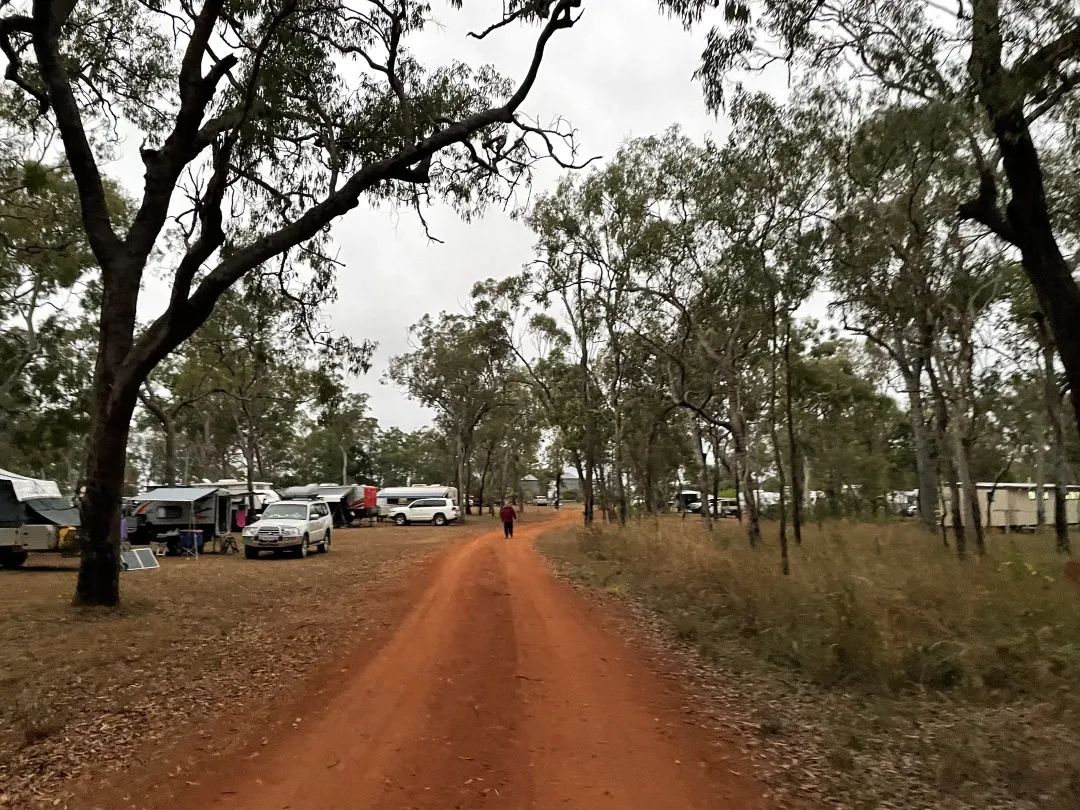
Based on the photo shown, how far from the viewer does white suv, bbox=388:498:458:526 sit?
46.8 meters

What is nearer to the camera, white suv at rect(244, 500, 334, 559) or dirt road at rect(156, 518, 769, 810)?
dirt road at rect(156, 518, 769, 810)

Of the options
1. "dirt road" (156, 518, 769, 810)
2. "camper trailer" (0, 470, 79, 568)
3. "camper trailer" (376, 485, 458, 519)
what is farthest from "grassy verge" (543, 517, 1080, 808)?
"camper trailer" (376, 485, 458, 519)

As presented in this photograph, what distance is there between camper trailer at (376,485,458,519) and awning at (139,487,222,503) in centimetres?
2492

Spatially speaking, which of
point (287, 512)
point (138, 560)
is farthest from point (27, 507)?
point (287, 512)

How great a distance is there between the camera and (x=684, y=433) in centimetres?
4681

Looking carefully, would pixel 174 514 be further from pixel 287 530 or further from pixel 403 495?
pixel 403 495

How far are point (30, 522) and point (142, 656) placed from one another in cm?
1302

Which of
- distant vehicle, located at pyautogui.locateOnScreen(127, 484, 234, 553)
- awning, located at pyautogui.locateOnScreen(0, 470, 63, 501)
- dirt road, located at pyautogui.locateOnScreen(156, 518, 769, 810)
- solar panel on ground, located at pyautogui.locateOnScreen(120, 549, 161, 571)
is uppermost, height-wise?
awning, located at pyautogui.locateOnScreen(0, 470, 63, 501)

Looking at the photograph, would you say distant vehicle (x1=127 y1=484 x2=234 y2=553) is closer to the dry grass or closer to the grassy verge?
the dry grass

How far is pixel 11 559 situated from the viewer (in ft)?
63.0

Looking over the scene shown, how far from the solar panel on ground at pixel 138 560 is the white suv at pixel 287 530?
4.49 meters

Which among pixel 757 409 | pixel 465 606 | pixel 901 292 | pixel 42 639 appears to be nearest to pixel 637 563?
pixel 465 606

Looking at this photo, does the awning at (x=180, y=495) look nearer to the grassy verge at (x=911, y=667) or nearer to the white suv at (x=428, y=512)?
the grassy verge at (x=911, y=667)

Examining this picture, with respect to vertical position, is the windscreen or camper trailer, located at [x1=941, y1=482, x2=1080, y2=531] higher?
the windscreen
